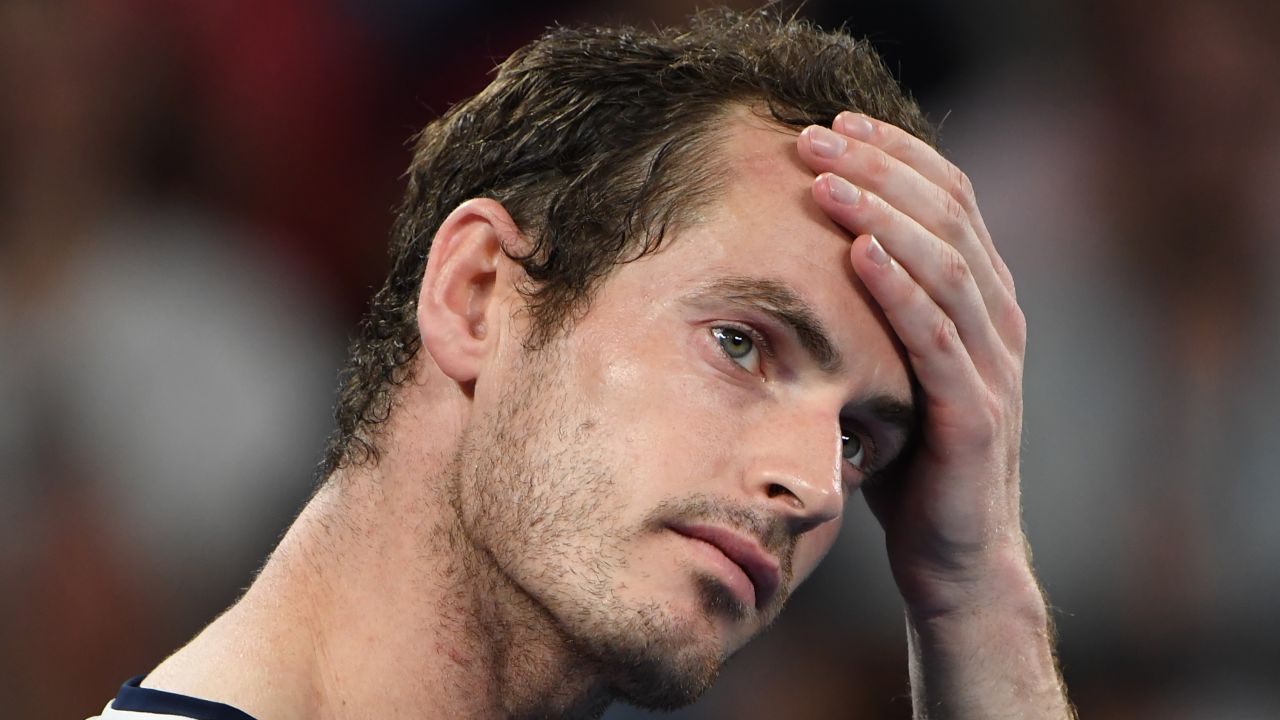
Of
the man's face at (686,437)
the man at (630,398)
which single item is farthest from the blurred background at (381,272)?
the man's face at (686,437)

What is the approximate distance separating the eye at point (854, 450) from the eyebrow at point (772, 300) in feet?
1.08

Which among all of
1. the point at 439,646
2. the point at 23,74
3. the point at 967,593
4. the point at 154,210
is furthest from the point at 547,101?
the point at 23,74

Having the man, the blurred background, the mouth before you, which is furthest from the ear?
the blurred background

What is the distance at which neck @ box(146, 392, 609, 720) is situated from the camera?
228cm

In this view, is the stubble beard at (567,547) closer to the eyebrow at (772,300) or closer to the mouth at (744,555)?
the mouth at (744,555)

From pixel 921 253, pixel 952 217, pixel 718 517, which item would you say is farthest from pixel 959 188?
pixel 718 517

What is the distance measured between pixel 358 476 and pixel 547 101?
0.80 meters

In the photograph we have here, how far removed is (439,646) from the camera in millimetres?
2361

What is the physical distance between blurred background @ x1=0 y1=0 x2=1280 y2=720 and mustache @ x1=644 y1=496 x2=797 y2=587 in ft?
6.98

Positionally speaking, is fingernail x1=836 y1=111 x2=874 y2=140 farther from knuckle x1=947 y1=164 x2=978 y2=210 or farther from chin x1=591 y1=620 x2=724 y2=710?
chin x1=591 y1=620 x2=724 y2=710

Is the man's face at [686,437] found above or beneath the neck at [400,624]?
above

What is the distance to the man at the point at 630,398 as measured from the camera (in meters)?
2.22

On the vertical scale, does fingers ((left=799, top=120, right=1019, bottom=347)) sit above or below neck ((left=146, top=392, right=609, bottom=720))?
Result: above

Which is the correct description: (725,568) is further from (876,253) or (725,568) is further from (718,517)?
(876,253)
